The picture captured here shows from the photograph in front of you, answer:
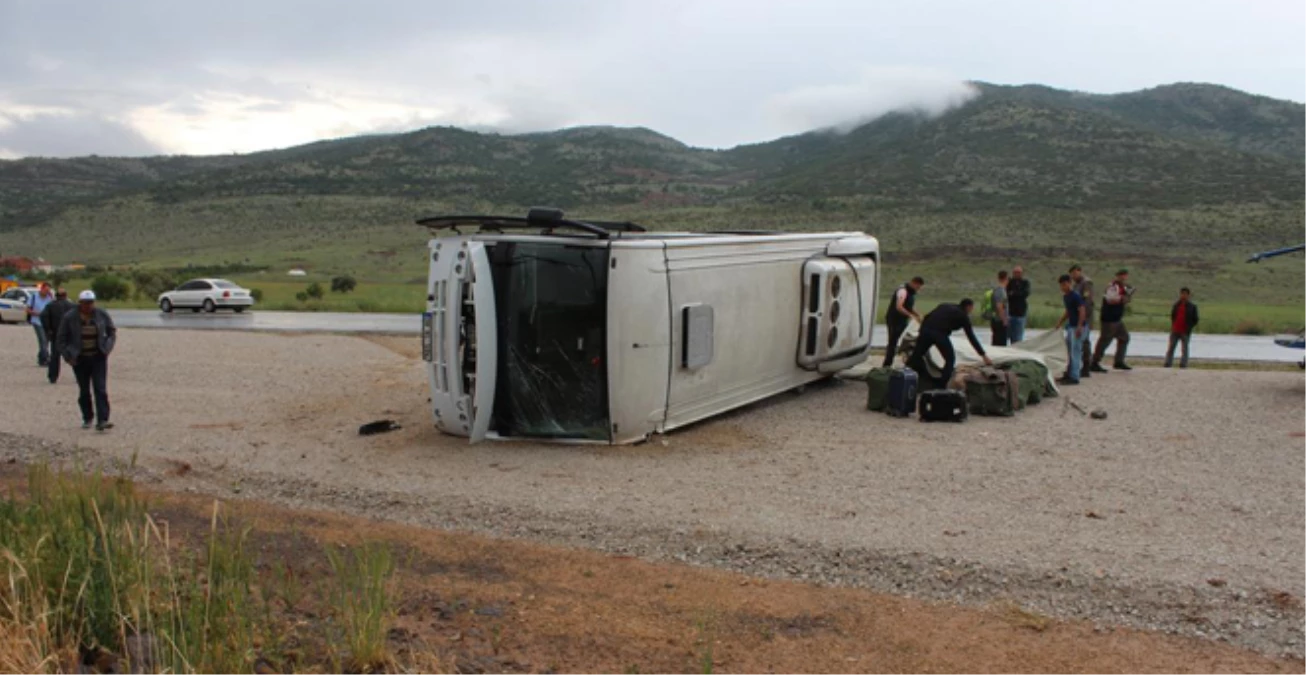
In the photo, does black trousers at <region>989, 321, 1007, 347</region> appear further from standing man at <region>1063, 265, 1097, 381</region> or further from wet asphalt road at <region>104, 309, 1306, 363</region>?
wet asphalt road at <region>104, 309, 1306, 363</region>

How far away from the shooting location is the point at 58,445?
1160 cm

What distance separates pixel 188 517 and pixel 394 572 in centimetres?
327

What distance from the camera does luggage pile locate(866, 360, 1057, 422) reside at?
42.3 ft

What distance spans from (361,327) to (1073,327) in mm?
19166

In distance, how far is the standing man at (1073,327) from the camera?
15.7 metres

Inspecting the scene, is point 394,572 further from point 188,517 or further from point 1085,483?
→ point 1085,483

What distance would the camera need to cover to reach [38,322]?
65.8 feet

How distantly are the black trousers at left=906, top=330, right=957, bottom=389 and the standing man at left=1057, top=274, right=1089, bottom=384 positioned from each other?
2995 millimetres

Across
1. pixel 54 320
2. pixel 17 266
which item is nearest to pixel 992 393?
pixel 54 320

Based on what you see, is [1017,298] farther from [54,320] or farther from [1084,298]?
[54,320]

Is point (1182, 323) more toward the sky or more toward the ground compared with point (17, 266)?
more toward the sky

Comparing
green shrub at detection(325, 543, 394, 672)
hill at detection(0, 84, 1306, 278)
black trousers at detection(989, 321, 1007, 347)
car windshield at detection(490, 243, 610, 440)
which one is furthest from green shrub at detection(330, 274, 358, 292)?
green shrub at detection(325, 543, 394, 672)

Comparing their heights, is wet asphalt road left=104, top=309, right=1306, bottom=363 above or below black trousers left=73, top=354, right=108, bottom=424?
below

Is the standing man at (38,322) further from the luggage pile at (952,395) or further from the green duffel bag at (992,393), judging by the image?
the green duffel bag at (992,393)
